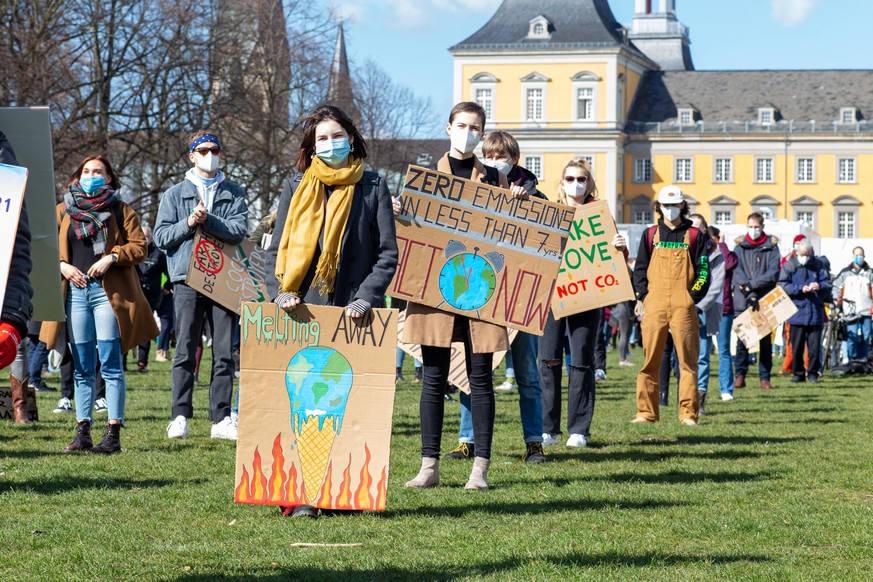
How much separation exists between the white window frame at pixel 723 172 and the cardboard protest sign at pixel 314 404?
319 ft

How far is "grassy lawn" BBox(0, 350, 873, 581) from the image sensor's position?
5688 mm

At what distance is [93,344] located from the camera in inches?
367

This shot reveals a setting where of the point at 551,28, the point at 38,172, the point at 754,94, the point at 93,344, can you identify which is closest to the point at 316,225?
the point at 38,172

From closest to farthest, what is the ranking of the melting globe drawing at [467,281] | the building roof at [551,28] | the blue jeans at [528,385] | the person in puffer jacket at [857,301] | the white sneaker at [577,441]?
the melting globe drawing at [467,281] → the blue jeans at [528,385] → the white sneaker at [577,441] → the person in puffer jacket at [857,301] → the building roof at [551,28]

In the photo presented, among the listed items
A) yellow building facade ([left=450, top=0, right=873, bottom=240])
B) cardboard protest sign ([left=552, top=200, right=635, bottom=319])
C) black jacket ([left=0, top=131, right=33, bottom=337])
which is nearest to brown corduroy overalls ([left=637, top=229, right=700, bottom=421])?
cardboard protest sign ([left=552, top=200, right=635, bottom=319])

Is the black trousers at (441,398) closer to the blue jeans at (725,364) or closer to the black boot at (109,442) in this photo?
the black boot at (109,442)

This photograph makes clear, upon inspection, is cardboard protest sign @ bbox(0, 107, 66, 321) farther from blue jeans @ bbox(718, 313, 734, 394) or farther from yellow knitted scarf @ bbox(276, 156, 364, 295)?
blue jeans @ bbox(718, 313, 734, 394)

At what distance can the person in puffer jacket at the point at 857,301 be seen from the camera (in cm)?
2208

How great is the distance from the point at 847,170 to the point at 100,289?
9769 cm

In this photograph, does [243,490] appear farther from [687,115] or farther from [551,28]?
[687,115]

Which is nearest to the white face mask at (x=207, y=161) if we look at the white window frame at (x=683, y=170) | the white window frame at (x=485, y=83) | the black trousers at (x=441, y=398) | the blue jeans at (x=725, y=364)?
the black trousers at (x=441, y=398)

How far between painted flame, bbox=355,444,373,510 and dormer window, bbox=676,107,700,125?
99061mm

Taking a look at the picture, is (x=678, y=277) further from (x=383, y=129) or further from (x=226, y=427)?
(x=383, y=129)

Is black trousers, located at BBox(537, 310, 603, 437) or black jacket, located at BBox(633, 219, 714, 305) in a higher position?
black jacket, located at BBox(633, 219, 714, 305)
